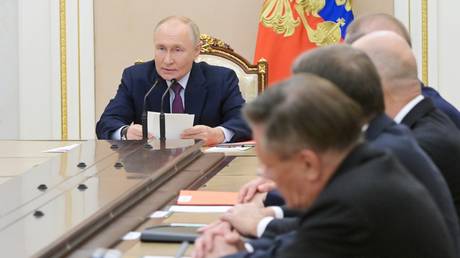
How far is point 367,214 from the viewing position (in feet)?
5.21

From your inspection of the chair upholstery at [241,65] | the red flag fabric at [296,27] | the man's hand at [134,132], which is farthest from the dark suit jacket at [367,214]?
the red flag fabric at [296,27]

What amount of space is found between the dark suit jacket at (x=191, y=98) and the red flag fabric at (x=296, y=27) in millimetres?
1338

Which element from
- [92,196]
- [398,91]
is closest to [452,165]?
[398,91]

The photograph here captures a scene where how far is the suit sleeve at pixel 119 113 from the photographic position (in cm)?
471

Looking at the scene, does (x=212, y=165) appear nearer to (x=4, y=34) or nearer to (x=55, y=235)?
(x=55, y=235)

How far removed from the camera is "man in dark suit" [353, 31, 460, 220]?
2.41m

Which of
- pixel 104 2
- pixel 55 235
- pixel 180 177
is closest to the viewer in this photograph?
pixel 55 235

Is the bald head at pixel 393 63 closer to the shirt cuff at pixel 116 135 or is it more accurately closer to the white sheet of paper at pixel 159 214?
the white sheet of paper at pixel 159 214

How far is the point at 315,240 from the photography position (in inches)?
64.1

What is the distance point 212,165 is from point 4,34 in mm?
3546

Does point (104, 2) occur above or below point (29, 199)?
above

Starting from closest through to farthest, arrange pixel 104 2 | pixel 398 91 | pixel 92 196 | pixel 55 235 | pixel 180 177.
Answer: pixel 55 235
pixel 398 91
pixel 92 196
pixel 180 177
pixel 104 2

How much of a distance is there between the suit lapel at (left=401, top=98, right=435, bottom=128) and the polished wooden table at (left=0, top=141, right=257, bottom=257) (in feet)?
1.98

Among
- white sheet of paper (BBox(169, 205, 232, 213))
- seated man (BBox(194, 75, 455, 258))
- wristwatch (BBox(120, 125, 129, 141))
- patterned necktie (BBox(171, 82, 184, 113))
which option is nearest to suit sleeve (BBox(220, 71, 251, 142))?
patterned necktie (BBox(171, 82, 184, 113))
